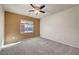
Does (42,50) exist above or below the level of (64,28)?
below

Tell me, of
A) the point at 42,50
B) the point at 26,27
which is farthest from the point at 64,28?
the point at 26,27

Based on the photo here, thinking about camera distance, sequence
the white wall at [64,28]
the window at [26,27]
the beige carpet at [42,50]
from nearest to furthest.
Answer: the beige carpet at [42,50] < the window at [26,27] < the white wall at [64,28]

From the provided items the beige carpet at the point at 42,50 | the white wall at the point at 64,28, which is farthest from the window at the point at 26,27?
the white wall at the point at 64,28

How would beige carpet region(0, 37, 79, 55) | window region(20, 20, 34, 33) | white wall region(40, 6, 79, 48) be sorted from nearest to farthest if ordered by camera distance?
1. beige carpet region(0, 37, 79, 55)
2. window region(20, 20, 34, 33)
3. white wall region(40, 6, 79, 48)

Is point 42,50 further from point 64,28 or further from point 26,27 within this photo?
point 64,28

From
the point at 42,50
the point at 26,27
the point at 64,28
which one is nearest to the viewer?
the point at 26,27

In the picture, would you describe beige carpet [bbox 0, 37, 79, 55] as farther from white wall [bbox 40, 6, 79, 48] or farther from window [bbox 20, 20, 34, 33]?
window [bbox 20, 20, 34, 33]

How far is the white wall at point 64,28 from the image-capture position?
3027 millimetres

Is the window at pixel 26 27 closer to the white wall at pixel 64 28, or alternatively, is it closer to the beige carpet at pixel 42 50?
the beige carpet at pixel 42 50

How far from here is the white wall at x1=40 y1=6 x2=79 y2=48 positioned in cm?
303

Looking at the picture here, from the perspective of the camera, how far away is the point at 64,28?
330cm

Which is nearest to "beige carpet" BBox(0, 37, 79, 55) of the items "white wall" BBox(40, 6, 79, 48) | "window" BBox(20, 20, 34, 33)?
"white wall" BBox(40, 6, 79, 48)
